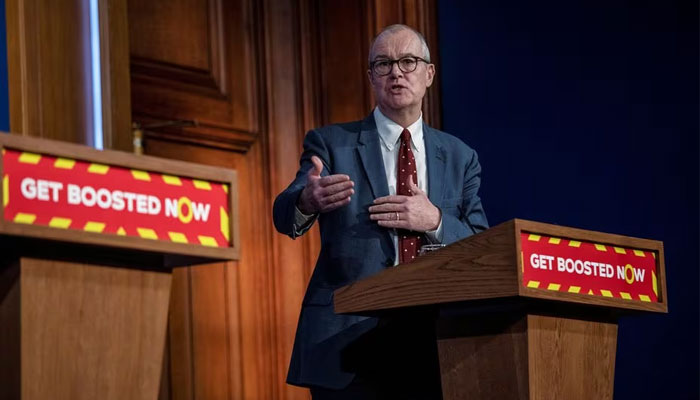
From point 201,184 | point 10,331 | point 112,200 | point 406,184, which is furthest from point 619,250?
point 10,331

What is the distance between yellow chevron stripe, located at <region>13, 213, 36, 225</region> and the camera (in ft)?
4.94

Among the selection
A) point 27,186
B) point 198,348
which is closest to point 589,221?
point 198,348

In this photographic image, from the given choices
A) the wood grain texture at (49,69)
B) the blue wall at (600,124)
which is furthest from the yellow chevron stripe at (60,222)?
the blue wall at (600,124)

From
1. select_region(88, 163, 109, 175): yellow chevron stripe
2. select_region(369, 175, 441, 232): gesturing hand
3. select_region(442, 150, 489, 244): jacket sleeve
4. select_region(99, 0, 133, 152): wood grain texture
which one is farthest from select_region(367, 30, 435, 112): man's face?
select_region(88, 163, 109, 175): yellow chevron stripe

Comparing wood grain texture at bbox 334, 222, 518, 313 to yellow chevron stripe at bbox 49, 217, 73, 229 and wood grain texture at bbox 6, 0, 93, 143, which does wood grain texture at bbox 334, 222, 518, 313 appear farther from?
wood grain texture at bbox 6, 0, 93, 143

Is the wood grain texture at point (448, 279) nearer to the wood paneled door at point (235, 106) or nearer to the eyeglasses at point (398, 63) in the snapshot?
the eyeglasses at point (398, 63)

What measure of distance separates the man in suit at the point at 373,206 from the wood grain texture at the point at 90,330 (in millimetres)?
714

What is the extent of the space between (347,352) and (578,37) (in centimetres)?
172

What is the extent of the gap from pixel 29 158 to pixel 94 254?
0.55 feet

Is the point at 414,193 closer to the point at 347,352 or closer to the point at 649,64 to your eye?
the point at 347,352

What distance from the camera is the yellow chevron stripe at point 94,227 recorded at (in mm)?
1570

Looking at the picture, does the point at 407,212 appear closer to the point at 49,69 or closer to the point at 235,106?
the point at 49,69

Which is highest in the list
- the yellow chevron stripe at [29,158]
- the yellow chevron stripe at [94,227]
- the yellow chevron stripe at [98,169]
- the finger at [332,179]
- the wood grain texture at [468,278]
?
the finger at [332,179]

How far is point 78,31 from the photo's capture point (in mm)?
3305
